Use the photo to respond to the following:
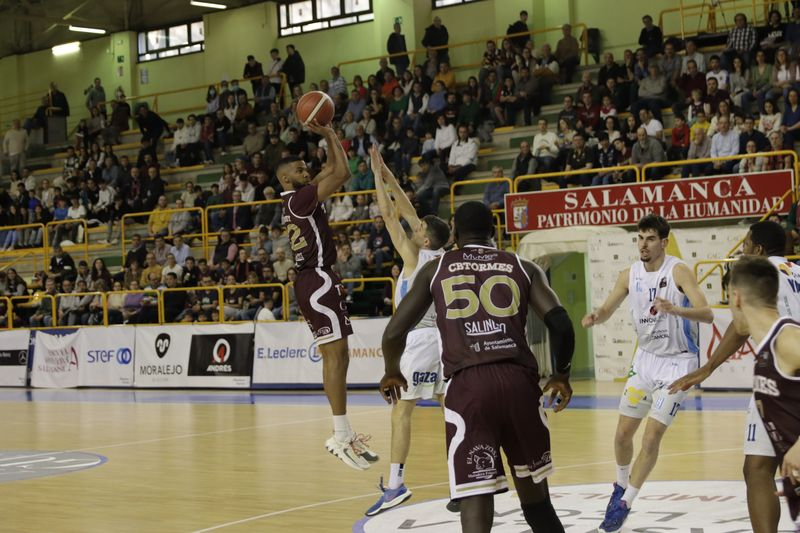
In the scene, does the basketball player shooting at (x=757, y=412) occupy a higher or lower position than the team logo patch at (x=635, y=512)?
higher

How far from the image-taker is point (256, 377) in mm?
18453

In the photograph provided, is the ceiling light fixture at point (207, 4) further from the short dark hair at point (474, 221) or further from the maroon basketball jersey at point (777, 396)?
the maroon basketball jersey at point (777, 396)

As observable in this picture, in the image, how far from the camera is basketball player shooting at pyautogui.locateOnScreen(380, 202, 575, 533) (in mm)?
5070

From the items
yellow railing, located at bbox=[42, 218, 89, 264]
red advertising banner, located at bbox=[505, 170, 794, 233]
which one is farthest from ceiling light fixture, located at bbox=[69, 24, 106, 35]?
red advertising banner, located at bbox=[505, 170, 794, 233]

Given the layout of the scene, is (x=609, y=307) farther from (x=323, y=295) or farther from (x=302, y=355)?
(x=302, y=355)

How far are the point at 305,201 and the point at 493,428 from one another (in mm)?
3256

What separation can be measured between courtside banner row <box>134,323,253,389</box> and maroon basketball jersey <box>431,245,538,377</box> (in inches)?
511

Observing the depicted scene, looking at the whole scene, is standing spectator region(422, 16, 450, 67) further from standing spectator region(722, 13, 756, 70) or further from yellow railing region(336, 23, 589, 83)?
standing spectator region(722, 13, 756, 70)

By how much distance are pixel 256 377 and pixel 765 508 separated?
14022 millimetres

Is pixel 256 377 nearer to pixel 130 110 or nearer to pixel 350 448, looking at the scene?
pixel 350 448

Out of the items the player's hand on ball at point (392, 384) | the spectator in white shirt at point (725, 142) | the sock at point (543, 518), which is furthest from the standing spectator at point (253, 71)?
the sock at point (543, 518)

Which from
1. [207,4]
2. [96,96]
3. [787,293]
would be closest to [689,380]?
[787,293]

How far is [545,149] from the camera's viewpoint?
20.0m

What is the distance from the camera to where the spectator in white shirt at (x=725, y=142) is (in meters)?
17.4
